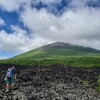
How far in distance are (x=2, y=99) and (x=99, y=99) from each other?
13.0 m

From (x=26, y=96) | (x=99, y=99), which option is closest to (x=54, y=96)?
(x=26, y=96)

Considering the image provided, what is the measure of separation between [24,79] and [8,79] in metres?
13.1

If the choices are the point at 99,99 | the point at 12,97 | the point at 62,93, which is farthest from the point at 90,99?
the point at 12,97

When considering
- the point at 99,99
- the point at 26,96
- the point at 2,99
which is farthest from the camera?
the point at 99,99

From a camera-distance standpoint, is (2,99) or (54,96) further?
(54,96)

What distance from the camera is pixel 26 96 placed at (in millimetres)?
33781

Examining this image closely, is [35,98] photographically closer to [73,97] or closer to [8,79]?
[73,97]

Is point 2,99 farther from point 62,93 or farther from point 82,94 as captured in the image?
point 82,94

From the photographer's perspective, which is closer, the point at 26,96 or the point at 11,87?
the point at 26,96

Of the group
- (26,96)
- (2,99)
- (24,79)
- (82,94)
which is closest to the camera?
(2,99)

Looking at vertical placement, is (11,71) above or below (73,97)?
above

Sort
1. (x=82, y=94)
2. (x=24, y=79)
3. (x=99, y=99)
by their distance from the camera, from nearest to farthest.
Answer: (x=99, y=99) < (x=82, y=94) < (x=24, y=79)

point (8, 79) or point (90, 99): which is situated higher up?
point (8, 79)

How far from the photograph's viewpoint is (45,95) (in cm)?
3503
